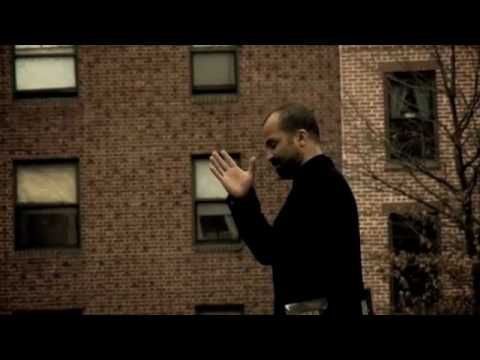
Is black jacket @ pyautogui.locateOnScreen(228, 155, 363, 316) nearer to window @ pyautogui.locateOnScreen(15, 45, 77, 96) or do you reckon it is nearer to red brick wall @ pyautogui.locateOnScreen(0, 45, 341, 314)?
red brick wall @ pyautogui.locateOnScreen(0, 45, 341, 314)

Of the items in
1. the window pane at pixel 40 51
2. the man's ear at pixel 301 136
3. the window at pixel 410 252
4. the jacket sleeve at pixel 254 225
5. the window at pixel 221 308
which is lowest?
the window at pixel 221 308

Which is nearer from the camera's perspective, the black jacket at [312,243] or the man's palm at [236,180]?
the black jacket at [312,243]

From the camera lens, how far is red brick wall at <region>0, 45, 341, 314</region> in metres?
19.7

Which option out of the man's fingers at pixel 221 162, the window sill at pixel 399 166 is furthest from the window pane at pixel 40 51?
the man's fingers at pixel 221 162

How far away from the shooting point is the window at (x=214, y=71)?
20250 mm

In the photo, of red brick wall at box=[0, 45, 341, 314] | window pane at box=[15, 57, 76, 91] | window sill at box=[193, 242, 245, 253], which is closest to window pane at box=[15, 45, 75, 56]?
window pane at box=[15, 57, 76, 91]

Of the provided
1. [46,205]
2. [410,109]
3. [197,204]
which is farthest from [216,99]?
[46,205]

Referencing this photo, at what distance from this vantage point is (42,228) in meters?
20.4

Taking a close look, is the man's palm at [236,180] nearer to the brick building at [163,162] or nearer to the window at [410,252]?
the window at [410,252]

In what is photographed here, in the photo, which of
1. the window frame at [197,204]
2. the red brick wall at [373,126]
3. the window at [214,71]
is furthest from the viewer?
the window at [214,71]

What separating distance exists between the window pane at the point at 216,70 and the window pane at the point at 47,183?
337 centimetres

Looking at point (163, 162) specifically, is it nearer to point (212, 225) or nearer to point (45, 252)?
point (212, 225)

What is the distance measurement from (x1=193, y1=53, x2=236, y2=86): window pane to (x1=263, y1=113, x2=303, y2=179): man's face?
17.1 meters
